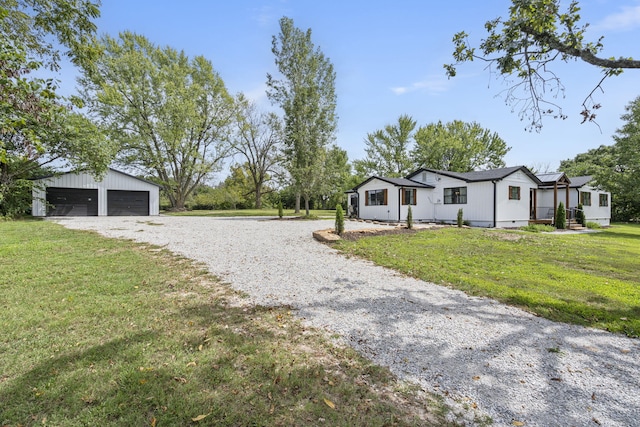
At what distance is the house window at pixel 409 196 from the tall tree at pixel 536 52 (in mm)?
14383

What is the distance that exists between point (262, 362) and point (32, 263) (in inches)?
251

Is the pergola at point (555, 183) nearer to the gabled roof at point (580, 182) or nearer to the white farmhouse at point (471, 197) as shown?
the white farmhouse at point (471, 197)

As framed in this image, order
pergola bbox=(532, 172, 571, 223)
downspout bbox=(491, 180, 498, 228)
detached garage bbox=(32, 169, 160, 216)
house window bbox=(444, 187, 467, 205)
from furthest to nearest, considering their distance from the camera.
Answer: detached garage bbox=(32, 169, 160, 216), pergola bbox=(532, 172, 571, 223), house window bbox=(444, 187, 467, 205), downspout bbox=(491, 180, 498, 228)

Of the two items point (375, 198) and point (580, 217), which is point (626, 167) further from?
point (375, 198)

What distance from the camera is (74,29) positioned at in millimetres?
5781

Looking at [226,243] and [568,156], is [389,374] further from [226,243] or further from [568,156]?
[568,156]

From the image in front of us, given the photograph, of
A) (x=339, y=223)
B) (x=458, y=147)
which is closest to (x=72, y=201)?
(x=339, y=223)

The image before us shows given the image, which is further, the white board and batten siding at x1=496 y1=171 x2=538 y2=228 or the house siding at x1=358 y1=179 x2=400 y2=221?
the house siding at x1=358 y1=179 x2=400 y2=221

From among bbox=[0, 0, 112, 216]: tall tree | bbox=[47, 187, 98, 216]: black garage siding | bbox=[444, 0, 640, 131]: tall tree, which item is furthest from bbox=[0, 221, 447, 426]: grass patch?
bbox=[47, 187, 98, 216]: black garage siding

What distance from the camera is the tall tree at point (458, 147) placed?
37812 mm

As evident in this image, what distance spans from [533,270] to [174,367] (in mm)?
7284

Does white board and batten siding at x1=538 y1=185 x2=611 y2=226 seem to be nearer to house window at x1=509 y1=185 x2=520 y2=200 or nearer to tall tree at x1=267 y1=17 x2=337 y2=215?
house window at x1=509 y1=185 x2=520 y2=200

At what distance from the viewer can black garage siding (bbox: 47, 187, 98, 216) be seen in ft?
68.0

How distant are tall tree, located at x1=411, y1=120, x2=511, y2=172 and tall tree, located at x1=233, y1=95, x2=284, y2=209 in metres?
18.4
